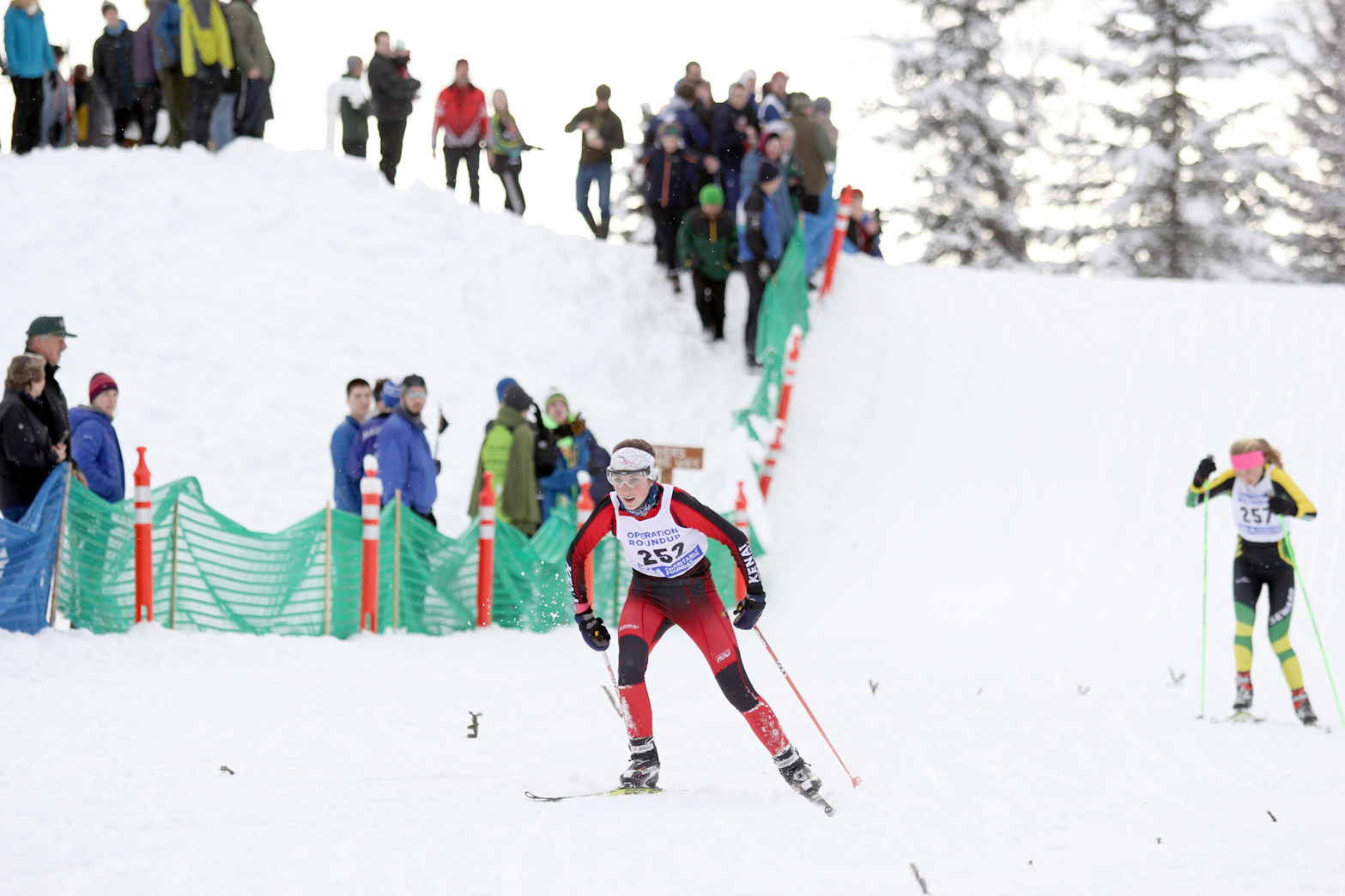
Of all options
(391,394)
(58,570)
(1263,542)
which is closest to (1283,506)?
(1263,542)

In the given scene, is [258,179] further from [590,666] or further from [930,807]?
[930,807]

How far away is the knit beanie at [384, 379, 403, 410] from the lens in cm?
976

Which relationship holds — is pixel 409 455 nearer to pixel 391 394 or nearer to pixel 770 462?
pixel 391 394

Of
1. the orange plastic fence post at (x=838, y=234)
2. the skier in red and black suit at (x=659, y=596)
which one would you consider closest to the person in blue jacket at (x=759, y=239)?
the orange plastic fence post at (x=838, y=234)

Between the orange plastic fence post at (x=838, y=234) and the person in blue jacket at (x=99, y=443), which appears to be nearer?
the person in blue jacket at (x=99, y=443)

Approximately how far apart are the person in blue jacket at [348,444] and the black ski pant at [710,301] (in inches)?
211

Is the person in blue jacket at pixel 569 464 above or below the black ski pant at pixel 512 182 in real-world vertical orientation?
below

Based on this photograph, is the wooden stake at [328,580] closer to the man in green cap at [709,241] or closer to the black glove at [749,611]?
the black glove at [749,611]

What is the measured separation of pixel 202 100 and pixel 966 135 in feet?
68.0

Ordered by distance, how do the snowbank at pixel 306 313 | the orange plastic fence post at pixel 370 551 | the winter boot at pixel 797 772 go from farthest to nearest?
the snowbank at pixel 306 313 → the orange plastic fence post at pixel 370 551 → the winter boot at pixel 797 772

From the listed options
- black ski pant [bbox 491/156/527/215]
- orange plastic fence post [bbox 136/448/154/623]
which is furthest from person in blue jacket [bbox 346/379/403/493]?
black ski pant [bbox 491/156/527/215]

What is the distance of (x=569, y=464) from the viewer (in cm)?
1091

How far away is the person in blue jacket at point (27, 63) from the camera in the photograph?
14.1m

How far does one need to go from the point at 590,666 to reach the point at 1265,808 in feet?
15.1
